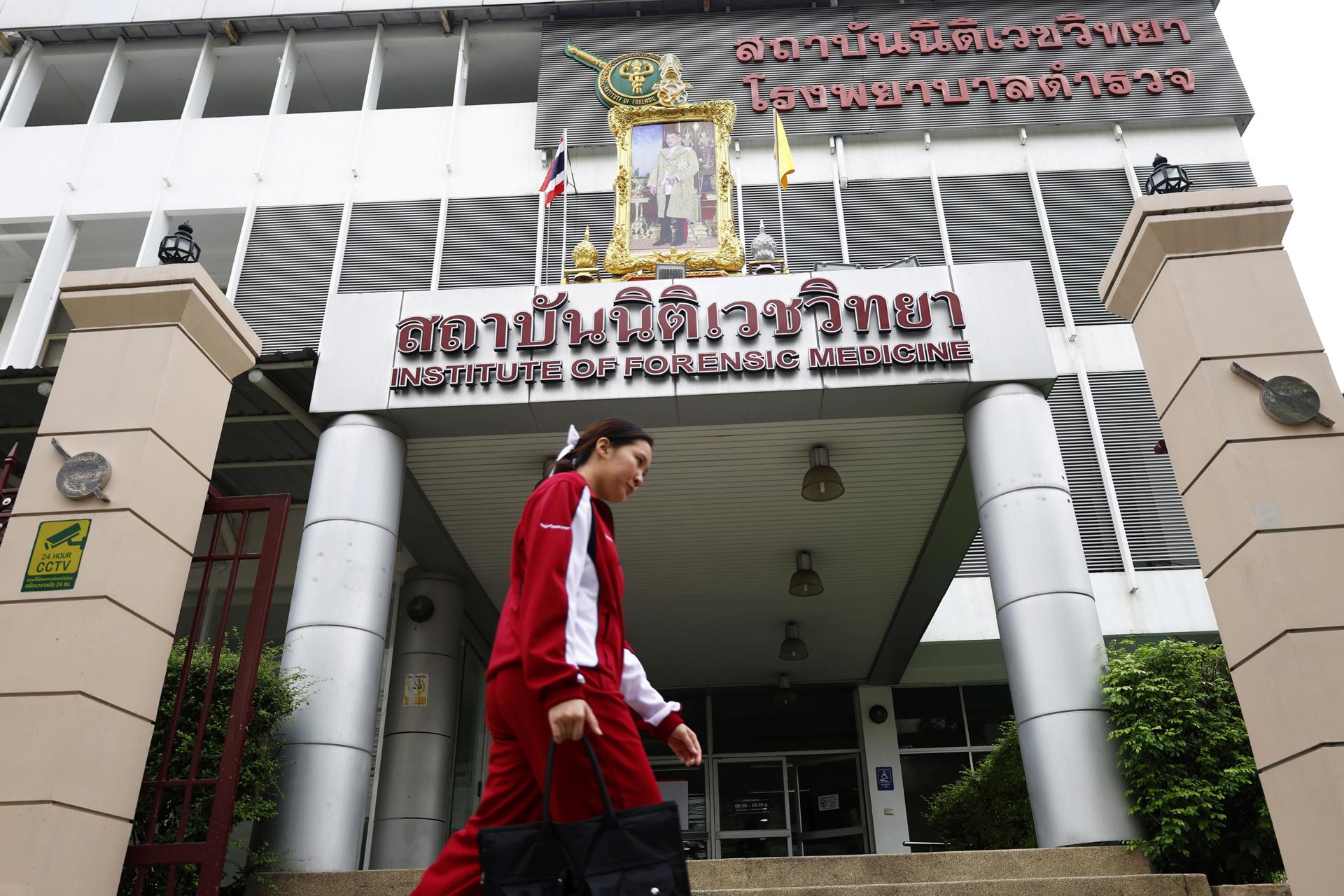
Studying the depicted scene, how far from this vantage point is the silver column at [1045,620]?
21.4 ft

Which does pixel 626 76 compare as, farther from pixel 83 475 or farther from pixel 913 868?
pixel 913 868

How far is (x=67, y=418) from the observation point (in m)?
5.49

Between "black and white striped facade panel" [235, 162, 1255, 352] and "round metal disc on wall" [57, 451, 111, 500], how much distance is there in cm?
1020

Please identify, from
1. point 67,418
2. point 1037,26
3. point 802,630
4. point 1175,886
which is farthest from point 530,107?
point 1175,886

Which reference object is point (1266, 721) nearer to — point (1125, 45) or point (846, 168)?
point (846, 168)

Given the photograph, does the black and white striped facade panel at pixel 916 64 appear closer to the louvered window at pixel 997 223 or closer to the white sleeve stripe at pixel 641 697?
the louvered window at pixel 997 223

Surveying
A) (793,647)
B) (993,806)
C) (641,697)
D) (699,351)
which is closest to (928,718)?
(793,647)

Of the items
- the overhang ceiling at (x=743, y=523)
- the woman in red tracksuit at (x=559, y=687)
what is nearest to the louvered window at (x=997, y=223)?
the overhang ceiling at (x=743, y=523)

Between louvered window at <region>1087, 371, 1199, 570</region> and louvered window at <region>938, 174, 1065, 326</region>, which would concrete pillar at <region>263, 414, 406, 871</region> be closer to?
louvered window at <region>1087, 371, 1199, 570</region>

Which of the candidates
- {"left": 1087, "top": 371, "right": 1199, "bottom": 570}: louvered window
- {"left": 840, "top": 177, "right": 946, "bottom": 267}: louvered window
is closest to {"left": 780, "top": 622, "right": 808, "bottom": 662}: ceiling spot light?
{"left": 1087, "top": 371, "right": 1199, "bottom": 570}: louvered window

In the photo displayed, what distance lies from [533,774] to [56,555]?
11.8 feet

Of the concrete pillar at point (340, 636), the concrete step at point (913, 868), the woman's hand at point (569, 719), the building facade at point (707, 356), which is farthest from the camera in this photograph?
the building facade at point (707, 356)

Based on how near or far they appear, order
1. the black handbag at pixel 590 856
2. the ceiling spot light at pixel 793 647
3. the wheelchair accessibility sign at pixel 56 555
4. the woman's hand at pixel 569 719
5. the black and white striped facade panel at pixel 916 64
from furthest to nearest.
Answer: the black and white striped facade panel at pixel 916 64
the ceiling spot light at pixel 793 647
the wheelchair accessibility sign at pixel 56 555
the woman's hand at pixel 569 719
the black handbag at pixel 590 856

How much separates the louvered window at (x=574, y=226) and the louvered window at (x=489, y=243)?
0.24 metres
